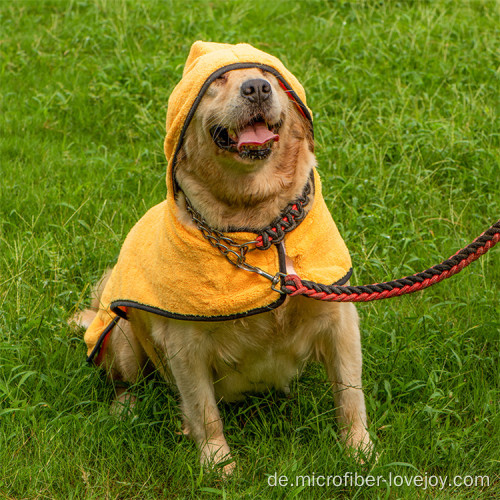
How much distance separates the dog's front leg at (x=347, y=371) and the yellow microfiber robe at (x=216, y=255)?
260mm

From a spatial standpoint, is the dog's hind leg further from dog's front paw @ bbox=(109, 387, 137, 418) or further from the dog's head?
the dog's head

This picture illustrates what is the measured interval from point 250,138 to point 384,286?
817 millimetres

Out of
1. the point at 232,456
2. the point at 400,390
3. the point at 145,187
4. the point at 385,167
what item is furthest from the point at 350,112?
the point at 232,456

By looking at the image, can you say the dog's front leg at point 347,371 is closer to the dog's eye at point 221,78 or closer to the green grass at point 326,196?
the green grass at point 326,196

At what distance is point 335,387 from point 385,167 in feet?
7.35

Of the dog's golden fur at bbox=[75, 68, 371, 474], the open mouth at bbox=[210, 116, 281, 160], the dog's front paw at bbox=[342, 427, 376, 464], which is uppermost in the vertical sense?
the open mouth at bbox=[210, 116, 281, 160]

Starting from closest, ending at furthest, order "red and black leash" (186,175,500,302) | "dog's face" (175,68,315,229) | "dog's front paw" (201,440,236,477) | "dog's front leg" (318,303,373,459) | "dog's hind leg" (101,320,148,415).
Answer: "red and black leash" (186,175,500,302), "dog's face" (175,68,315,229), "dog's front paw" (201,440,236,477), "dog's front leg" (318,303,373,459), "dog's hind leg" (101,320,148,415)

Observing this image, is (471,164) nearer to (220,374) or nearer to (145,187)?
(145,187)

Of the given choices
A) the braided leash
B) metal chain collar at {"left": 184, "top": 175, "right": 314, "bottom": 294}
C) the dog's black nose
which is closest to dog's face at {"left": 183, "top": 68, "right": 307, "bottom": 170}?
the dog's black nose

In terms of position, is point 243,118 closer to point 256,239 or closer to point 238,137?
point 238,137

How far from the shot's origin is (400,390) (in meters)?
3.58

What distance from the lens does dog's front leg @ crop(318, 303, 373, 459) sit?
3.37 m

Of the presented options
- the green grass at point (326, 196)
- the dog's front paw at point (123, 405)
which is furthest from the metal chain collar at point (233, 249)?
the dog's front paw at point (123, 405)

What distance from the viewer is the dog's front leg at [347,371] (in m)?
3.37
